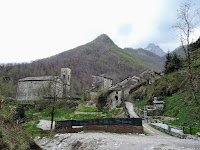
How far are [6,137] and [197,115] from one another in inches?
631

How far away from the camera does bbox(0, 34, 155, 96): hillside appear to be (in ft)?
285

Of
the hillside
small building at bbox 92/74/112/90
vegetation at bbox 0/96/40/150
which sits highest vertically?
the hillside

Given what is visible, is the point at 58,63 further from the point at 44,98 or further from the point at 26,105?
the point at 44,98

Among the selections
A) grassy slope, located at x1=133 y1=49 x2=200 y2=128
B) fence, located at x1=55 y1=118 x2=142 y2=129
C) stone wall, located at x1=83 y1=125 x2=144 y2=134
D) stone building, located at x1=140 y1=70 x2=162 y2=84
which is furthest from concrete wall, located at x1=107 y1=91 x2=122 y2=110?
stone building, located at x1=140 y1=70 x2=162 y2=84

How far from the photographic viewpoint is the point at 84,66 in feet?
392

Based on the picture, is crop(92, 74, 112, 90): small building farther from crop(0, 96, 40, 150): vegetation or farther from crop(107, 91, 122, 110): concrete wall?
crop(0, 96, 40, 150): vegetation

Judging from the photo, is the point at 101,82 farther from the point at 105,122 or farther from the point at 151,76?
the point at 105,122

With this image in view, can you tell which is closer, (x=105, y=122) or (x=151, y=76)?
(x=105, y=122)

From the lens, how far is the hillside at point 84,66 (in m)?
86.8

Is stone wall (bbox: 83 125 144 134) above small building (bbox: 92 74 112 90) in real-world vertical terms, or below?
below

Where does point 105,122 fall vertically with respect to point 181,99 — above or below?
below

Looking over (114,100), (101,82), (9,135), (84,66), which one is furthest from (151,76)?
(84,66)

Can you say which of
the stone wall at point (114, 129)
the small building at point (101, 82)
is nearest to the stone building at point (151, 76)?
the small building at point (101, 82)

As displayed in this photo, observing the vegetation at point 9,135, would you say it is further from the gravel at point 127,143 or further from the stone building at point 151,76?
the stone building at point 151,76
